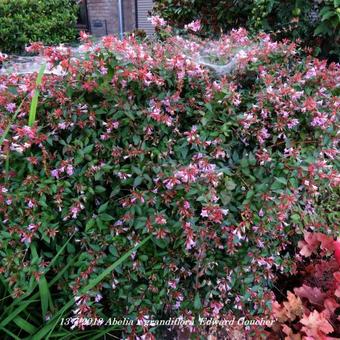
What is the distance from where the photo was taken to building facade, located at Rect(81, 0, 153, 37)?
10.5 m

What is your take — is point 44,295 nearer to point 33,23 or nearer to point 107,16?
point 33,23

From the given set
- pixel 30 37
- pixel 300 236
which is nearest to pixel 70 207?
pixel 300 236

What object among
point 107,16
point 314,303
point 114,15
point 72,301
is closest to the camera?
point 72,301

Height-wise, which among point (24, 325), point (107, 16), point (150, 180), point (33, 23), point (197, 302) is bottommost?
point (107, 16)

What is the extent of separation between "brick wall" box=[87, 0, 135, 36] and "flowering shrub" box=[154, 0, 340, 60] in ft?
24.9

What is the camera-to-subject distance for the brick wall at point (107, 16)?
417 inches

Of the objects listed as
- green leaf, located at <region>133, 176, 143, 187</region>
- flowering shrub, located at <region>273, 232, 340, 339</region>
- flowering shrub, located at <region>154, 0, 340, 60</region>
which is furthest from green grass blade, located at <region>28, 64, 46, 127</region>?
flowering shrub, located at <region>154, 0, 340, 60</region>

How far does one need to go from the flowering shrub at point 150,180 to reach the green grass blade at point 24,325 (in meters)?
0.06

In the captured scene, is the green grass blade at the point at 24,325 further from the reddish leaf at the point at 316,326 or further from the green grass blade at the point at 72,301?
the reddish leaf at the point at 316,326

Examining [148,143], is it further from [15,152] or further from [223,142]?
[15,152]

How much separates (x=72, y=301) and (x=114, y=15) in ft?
33.3

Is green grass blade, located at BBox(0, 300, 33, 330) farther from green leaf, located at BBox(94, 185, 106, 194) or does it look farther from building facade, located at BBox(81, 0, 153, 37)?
building facade, located at BBox(81, 0, 153, 37)

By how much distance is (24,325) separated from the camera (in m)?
1.77

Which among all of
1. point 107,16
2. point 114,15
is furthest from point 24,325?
point 107,16
